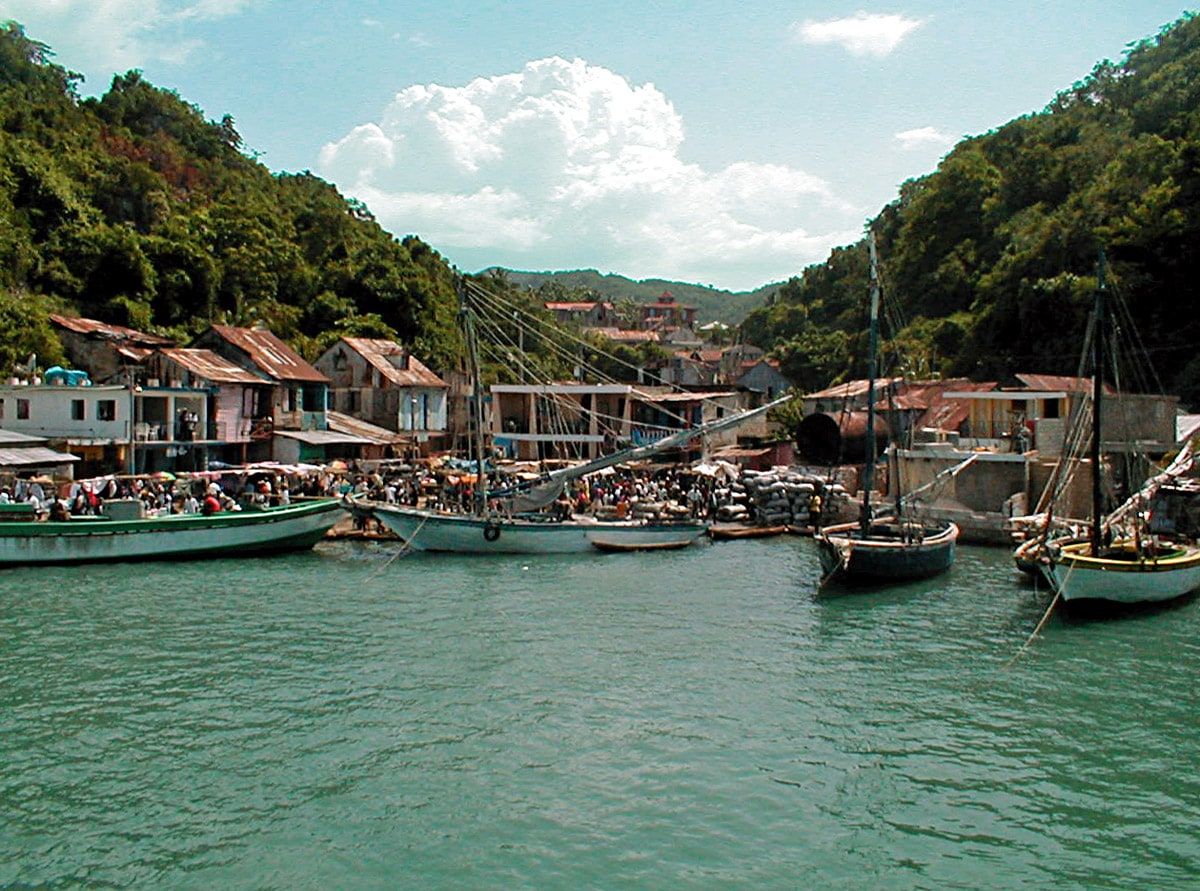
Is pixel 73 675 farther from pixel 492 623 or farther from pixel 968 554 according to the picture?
pixel 968 554

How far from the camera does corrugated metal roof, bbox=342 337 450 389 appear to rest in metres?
63.2

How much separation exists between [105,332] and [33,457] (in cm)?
1482

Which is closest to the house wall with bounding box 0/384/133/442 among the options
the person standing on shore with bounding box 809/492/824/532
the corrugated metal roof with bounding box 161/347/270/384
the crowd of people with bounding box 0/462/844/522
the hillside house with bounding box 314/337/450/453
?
the crowd of people with bounding box 0/462/844/522

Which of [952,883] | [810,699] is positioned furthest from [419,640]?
Answer: [952,883]

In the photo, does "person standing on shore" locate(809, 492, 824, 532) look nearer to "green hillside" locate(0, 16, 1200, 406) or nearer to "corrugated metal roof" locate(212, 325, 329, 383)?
"green hillside" locate(0, 16, 1200, 406)

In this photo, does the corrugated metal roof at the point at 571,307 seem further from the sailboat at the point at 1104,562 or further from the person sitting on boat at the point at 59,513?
the sailboat at the point at 1104,562

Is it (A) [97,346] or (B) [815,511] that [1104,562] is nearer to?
(B) [815,511]

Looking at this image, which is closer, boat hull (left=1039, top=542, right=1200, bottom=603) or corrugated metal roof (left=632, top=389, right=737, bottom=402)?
boat hull (left=1039, top=542, right=1200, bottom=603)

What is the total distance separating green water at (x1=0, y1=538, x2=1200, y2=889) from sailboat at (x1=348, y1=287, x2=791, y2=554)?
350 inches

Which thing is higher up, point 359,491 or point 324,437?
point 324,437

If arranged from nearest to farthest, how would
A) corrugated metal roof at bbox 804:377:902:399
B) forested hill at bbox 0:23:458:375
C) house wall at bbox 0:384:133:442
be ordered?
house wall at bbox 0:384:133:442 → corrugated metal roof at bbox 804:377:902:399 → forested hill at bbox 0:23:458:375

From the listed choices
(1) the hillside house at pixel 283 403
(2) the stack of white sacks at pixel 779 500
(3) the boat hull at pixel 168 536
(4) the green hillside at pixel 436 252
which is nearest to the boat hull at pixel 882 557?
(2) the stack of white sacks at pixel 779 500

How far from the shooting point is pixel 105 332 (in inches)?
2077

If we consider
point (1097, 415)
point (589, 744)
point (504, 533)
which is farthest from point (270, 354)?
point (589, 744)
